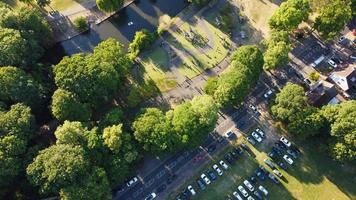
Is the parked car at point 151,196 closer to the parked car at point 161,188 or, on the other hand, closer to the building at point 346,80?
the parked car at point 161,188

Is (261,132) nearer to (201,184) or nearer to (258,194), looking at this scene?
(258,194)

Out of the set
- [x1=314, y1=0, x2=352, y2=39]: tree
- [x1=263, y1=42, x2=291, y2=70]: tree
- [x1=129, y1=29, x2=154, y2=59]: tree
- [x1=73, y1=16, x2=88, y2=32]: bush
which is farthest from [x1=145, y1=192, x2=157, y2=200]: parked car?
[x1=314, y1=0, x2=352, y2=39]: tree

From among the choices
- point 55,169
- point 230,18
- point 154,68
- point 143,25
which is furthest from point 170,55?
point 55,169

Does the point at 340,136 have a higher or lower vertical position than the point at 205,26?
lower

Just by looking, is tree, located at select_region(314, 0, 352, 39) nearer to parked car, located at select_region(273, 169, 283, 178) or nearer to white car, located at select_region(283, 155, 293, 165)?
white car, located at select_region(283, 155, 293, 165)

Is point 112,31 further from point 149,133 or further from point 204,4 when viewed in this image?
point 149,133
